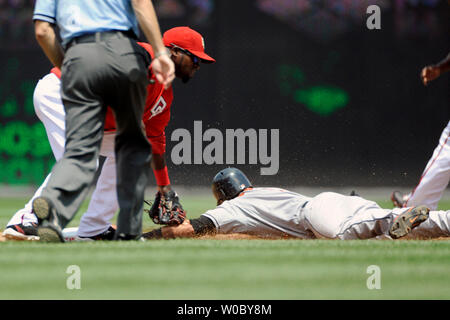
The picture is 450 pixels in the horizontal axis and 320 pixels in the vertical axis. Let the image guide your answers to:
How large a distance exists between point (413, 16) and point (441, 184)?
5.80 m

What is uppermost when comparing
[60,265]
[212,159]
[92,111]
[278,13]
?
[278,13]

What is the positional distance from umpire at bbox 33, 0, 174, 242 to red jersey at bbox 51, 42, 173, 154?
2.41ft

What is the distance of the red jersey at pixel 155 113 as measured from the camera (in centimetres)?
449

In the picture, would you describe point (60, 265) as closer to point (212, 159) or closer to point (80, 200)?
point (80, 200)

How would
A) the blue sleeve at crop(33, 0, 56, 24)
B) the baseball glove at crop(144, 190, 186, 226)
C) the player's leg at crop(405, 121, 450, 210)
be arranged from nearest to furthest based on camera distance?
the blue sleeve at crop(33, 0, 56, 24) → the baseball glove at crop(144, 190, 186, 226) → the player's leg at crop(405, 121, 450, 210)

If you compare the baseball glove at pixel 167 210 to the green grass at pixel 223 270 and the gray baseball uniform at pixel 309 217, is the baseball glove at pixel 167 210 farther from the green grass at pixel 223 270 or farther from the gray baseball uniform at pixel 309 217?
the green grass at pixel 223 270

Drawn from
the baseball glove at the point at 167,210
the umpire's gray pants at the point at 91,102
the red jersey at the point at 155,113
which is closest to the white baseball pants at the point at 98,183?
the red jersey at the point at 155,113

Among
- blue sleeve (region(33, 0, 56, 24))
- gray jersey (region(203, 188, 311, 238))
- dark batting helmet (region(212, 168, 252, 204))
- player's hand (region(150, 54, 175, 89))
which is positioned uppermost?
blue sleeve (region(33, 0, 56, 24))

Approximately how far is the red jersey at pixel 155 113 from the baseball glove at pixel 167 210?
30 cm

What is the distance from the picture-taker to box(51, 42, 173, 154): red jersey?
449 cm

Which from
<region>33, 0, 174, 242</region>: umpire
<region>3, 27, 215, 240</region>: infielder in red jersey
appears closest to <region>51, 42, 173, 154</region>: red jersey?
<region>3, 27, 215, 240</region>: infielder in red jersey

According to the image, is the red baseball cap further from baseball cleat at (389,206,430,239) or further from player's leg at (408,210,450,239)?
player's leg at (408,210,450,239)

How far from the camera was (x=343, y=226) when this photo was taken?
14.5ft

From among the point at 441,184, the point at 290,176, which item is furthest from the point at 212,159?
the point at 441,184
